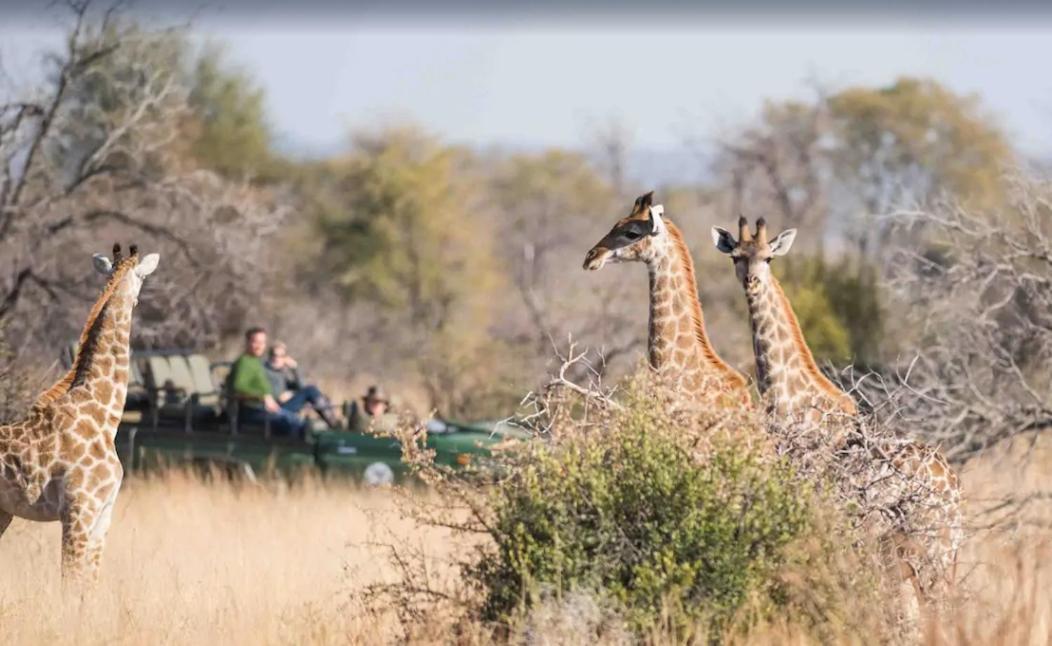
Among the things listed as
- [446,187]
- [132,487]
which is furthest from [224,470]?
[446,187]

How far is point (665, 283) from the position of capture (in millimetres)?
11609

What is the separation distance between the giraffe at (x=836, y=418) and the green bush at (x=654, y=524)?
68cm

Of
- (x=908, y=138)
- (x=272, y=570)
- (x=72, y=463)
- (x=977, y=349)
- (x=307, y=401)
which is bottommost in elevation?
(x=272, y=570)

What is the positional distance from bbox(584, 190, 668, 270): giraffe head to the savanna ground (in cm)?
190

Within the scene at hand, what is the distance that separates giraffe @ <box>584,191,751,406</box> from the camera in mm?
11297

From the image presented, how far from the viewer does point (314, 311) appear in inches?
1307

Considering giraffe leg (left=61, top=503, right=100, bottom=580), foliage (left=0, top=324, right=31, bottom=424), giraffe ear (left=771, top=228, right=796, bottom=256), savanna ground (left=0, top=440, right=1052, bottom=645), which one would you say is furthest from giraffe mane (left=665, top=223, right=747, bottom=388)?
foliage (left=0, top=324, right=31, bottom=424)

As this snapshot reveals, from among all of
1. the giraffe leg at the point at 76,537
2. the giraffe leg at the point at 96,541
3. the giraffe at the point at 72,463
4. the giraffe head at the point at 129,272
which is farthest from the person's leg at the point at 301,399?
the giraffe leg at the point at 76,537

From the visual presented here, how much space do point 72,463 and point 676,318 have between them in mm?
3391

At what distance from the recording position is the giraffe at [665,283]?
11297 mm

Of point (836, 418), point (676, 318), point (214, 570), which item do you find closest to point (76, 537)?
point (214, 570)

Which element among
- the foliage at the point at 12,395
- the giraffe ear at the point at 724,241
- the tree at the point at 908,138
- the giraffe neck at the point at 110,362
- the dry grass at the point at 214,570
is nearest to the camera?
the dry grass at the point at 214,570

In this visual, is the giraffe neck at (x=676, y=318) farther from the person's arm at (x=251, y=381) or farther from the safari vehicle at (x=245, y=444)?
the person's arm at (x=251, y=381)

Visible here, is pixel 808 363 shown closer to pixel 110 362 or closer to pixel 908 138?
pixel 110 362
